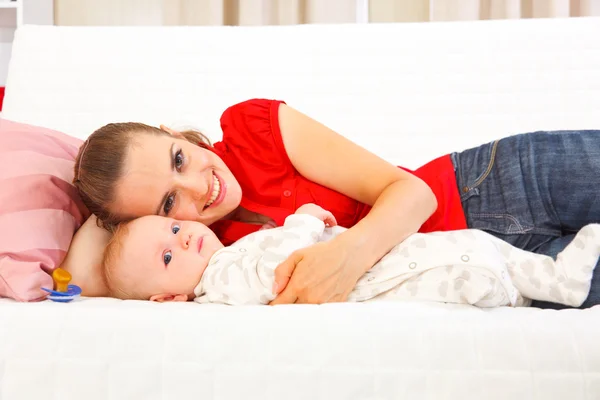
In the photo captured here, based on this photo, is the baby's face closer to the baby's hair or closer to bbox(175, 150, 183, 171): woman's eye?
the baby's hair

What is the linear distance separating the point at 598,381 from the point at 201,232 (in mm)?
687

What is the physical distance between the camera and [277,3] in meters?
3.13

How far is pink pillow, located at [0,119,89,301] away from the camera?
42.7 inches

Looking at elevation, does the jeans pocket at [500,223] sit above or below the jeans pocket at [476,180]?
below

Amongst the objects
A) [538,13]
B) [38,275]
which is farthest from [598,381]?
[538,13]

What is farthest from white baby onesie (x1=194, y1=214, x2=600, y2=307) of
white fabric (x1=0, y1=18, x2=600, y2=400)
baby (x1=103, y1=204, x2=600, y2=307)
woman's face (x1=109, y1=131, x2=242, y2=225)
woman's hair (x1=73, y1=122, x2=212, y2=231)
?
white fabric (x1=0, y1=18, x2=600, y2=400)

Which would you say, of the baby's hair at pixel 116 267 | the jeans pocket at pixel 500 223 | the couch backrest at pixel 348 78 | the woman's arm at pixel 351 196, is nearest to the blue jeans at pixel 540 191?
the jeans pocket at pixel 500 223

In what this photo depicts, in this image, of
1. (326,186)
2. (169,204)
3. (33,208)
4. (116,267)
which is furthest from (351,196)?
(33,208)

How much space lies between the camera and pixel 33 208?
116 cm

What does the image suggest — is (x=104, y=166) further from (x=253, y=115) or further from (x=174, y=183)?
(x=253, y=115)

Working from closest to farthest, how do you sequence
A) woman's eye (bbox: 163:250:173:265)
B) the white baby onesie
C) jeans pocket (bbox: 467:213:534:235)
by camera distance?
the white baby onesie, woman's eye (bbox: 163:250:173:265), jeans pocket (bbox: 467:213:534:235)

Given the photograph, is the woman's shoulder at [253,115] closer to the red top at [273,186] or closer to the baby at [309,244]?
the red top at [273,186]

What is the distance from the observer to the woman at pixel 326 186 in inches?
43.9

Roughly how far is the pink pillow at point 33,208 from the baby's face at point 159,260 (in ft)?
0.46
